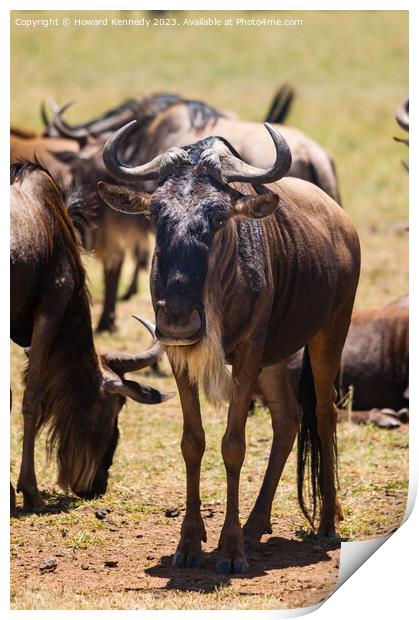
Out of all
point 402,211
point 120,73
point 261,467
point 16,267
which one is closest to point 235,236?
point 16,267

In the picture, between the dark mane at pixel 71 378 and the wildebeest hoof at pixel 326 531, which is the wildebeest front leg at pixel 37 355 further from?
the wildebeest hoof at pixel 326 531

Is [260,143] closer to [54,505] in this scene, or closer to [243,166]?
[54,505]

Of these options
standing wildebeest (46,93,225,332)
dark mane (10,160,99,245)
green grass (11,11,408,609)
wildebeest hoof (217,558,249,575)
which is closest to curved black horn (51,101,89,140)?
standing wildebeest (46,93,225,332)

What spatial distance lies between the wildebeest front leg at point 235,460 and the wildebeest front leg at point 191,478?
5.1 inches

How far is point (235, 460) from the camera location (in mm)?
5254

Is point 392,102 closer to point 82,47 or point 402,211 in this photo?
point 82,47

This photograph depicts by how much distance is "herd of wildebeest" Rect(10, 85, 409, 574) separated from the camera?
4949 millimetres

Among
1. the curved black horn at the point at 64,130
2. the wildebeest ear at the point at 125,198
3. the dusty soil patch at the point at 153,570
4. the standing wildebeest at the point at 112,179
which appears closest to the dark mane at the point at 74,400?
the dusty soil patch at the point at 153,570

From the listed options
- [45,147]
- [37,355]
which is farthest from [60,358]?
[45,147]

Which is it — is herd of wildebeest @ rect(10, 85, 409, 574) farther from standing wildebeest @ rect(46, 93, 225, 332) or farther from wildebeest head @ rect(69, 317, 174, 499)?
standing wildebeest @ rect(46, 93, 225, 332)

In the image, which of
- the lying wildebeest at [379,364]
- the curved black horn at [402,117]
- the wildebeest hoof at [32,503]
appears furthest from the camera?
the lying wildebeest at [379,364]

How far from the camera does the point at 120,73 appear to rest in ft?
29.4

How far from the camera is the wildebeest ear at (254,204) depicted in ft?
16.5

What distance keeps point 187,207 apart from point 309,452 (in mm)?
1846
